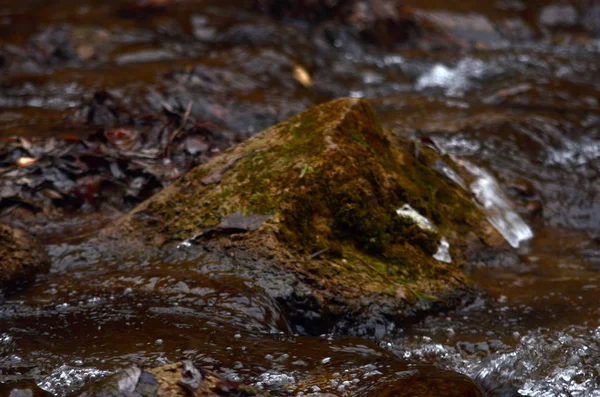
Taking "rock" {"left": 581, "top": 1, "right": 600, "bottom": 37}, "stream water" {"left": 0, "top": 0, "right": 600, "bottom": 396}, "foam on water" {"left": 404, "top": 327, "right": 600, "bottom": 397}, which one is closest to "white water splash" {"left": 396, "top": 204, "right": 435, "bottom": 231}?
"stream water" {"left": 0, "top": 0, "right": 600, "bottom": 396}

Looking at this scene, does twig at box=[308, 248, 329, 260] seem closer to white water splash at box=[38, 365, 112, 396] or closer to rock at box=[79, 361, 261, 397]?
rock at box=[79, 361, 261, 397]

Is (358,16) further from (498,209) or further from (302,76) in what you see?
(498,209)

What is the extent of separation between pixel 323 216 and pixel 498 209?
5.82 ft

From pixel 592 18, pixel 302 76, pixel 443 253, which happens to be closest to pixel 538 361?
pixel 443 253

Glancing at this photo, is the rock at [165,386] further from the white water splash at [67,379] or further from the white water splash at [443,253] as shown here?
the white water splash at [443,253]

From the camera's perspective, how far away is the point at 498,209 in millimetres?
4723

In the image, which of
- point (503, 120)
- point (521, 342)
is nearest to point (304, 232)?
point (521, 342)

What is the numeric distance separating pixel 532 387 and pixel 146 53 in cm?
715

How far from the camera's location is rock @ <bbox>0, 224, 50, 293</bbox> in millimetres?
3379

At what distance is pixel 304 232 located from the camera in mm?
3400

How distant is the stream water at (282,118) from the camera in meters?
Answer: 2.87

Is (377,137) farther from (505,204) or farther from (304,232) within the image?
(505,204)

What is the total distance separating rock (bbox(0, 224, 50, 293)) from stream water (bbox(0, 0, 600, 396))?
75mm

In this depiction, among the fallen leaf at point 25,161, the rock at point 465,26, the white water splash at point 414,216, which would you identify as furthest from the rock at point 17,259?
the rock at point 465,26
